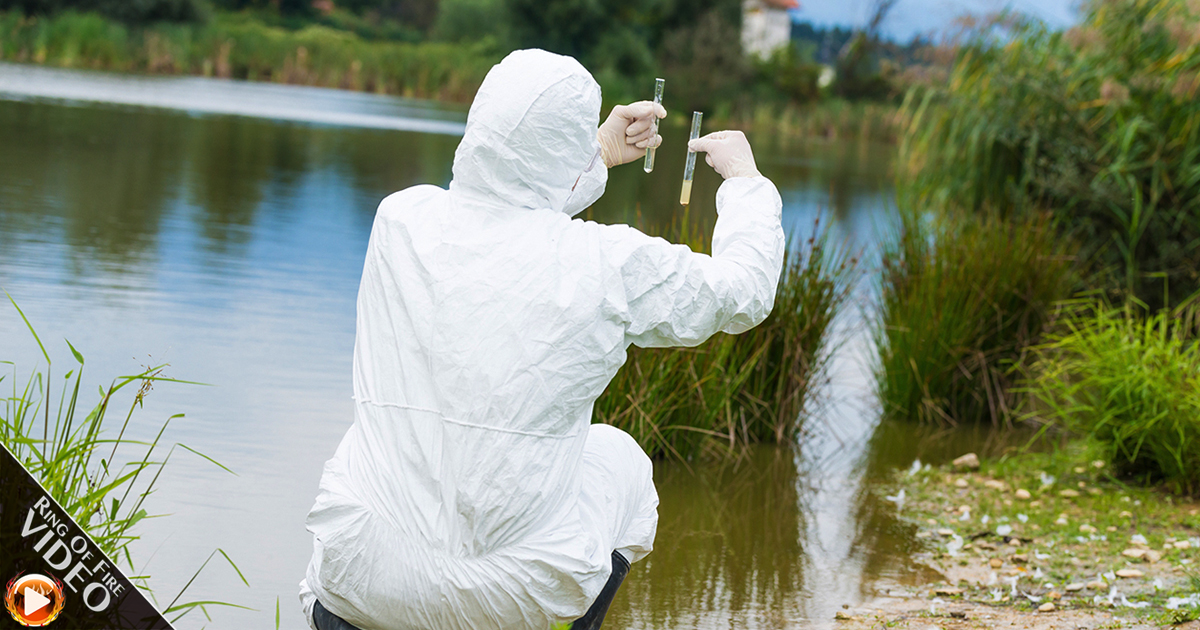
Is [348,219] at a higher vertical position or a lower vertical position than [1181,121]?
lower

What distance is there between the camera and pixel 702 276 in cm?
175

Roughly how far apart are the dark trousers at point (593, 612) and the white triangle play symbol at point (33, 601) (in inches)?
16.5

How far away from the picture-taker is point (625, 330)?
175cm

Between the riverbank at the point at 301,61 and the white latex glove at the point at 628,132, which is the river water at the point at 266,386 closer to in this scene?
the white latex glove at the point at 628,132

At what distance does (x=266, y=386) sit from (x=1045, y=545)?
276 centimetres

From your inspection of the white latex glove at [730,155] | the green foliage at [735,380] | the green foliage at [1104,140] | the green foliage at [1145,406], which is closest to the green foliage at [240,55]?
the green foliage at [1104,140]

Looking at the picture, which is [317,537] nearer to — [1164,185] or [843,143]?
[1164,185]

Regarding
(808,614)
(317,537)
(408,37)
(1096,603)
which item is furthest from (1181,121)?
(408,37)

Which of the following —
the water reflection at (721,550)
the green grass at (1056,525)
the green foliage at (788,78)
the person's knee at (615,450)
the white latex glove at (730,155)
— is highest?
the green foliage at (788,78)

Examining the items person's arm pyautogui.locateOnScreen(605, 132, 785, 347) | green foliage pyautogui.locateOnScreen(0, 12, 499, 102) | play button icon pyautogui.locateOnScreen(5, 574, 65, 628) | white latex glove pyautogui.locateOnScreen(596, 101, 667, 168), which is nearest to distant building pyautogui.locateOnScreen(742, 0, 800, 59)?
green foliage pyautogui.locateOnScreen(0, 12, 499, 102)

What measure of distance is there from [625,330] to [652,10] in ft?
107

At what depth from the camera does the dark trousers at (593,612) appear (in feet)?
5.87

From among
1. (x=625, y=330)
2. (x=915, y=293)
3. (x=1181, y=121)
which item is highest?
(x=1181, y=121)

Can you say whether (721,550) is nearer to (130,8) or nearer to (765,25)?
(130,8)
